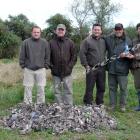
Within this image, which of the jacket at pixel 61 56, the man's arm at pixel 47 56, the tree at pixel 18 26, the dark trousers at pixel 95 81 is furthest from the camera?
the tree at pixel 18 26

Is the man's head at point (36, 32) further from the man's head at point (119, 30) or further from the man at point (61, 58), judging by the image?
the man's head at point (119, 30)

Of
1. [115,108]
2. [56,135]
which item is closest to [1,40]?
[115,108]

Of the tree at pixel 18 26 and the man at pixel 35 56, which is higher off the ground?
the tree at pixel 18 26

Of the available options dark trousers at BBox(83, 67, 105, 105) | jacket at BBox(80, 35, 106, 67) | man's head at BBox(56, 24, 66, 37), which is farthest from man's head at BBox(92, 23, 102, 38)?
dark trousers at BBox(83, 67, 105, 105)

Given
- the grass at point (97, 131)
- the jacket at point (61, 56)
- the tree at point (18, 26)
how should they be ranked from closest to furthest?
the grass at point (97, 131) < the jacket at point (61, 56) < the tree at point (18, 26)

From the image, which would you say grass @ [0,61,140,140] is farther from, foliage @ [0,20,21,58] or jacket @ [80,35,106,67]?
foliage @ [0,20,21,58]

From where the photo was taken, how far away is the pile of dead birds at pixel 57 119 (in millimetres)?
8094

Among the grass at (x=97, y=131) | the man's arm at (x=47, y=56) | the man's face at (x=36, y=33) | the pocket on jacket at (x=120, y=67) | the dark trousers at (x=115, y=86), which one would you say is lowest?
the grass at (x=97, y=131)

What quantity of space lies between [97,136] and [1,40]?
25.6 meters

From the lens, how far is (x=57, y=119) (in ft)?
27.1

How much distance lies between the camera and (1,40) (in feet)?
107

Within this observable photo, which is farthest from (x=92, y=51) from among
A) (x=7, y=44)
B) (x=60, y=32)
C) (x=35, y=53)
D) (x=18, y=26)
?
(x=18, y=26)

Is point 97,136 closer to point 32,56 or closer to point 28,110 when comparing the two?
point 28,110

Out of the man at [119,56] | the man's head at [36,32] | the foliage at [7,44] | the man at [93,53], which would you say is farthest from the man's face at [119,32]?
the foliage at [7,44]
